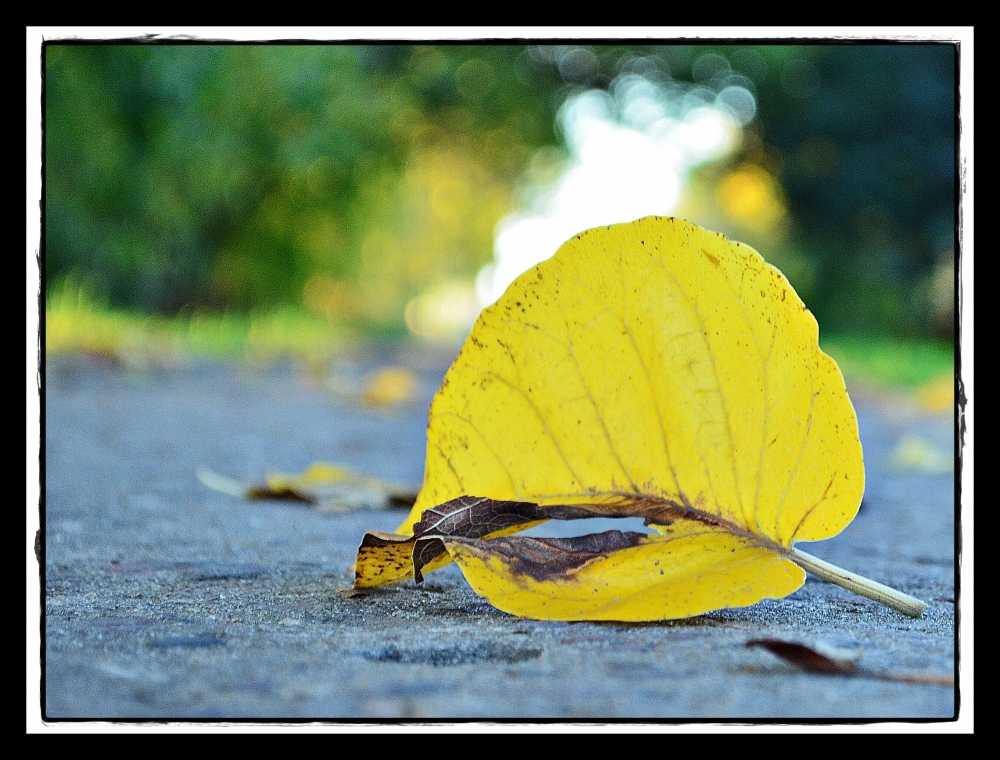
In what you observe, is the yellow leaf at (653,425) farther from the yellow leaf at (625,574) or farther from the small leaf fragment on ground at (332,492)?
the small leaf fragment on ground at (332,492)

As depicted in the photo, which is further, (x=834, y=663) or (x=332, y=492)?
(x=332, y=492)

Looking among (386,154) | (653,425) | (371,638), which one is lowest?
(371,638)

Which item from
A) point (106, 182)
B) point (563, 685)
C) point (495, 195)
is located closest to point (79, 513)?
point (563, 685)

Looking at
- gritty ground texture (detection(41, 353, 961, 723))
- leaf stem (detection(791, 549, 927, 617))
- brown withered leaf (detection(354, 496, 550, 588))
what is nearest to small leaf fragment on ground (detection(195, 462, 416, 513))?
gritty ground texture (detection(41, 353, 961, 723))

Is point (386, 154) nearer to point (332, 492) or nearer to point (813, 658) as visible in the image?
point (332, 492)

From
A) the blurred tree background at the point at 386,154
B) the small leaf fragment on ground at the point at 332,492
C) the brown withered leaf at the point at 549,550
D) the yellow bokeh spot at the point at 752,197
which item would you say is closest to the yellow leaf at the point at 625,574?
the brown withered leaf at the point at 549,550

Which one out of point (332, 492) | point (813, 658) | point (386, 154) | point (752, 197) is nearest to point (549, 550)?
point (813, 658)

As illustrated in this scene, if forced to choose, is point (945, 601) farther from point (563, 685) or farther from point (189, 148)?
point (189, 148)
